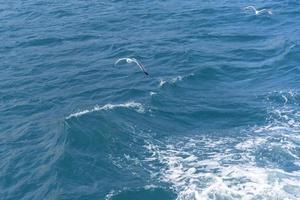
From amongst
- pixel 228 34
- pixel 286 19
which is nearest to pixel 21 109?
pixel 228 34

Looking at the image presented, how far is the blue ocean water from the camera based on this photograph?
109ft

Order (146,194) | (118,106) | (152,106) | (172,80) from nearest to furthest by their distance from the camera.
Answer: (146,194)
(118,106)
(152,106)
(172,80)

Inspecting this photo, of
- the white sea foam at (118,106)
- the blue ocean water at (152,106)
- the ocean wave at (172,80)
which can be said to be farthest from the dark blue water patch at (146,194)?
the ocean wave at (172,80)

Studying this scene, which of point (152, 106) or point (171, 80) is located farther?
point (171, 80)

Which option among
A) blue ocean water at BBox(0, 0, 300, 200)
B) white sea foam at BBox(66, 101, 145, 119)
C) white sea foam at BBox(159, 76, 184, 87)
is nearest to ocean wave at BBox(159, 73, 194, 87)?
white sea foam at BBox(159, 76, 184, 87)

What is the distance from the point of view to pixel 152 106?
140 feet

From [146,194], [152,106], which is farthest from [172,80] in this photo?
[146,194]

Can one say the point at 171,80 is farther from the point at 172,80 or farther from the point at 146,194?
the point at 146,194

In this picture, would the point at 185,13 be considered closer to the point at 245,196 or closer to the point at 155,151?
the point at 155,151

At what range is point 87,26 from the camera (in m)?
65.0

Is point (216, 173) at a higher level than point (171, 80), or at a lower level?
lower

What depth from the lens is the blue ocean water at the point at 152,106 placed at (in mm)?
33250

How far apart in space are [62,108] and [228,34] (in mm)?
26759

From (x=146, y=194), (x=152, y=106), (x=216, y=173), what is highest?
(x=152, y=106)
